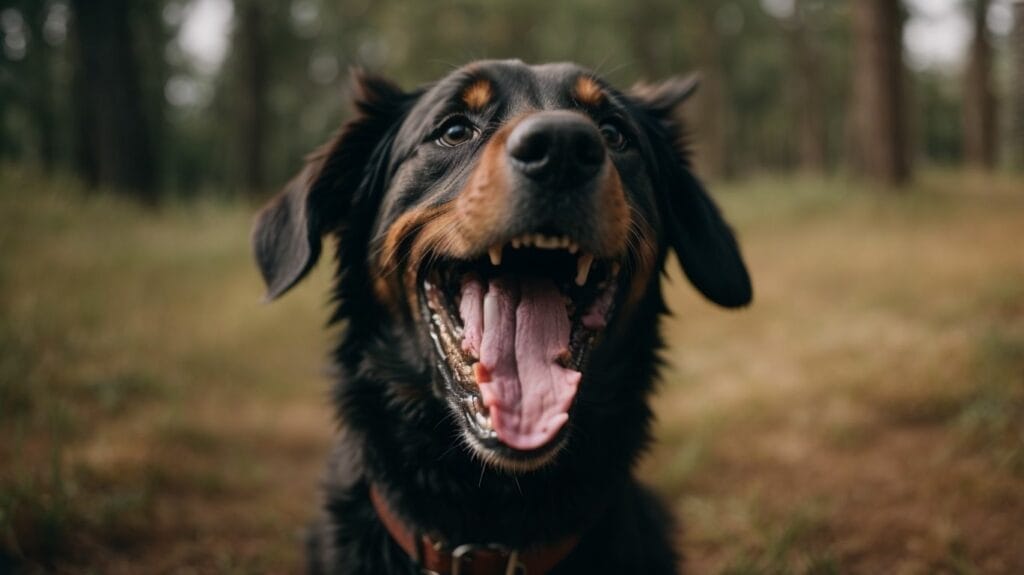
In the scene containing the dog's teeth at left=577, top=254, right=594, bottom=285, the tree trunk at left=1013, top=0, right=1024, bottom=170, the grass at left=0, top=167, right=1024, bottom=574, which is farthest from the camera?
the tree trunk at left=1013, top=0, right=1024, bottom=170

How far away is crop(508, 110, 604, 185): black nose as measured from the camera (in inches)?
68.3

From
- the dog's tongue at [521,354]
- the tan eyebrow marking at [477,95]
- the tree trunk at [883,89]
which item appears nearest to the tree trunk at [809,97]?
the tree trunk at [883,89]

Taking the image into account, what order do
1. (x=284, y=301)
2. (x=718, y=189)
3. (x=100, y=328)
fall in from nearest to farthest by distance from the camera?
(x=100, y=328), (x=284, y=301), (x=718, y=189)

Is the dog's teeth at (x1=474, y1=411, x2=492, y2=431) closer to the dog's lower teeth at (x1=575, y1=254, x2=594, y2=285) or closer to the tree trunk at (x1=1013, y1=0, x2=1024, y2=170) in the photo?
the dog's lower teeth at (x1=575, y1=254, x2=594, y2=285)

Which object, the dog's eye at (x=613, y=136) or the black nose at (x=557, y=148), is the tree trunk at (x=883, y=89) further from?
the black nose at (x=557, y=148)

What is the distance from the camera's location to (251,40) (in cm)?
1473

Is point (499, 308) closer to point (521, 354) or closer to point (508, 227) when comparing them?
point (521, 354)

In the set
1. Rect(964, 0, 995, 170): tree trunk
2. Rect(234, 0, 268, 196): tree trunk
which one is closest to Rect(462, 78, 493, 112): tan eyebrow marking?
Rect(234, 0, 268, 196): tree trunk

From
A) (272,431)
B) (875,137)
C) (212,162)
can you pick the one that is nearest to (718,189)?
(875,137)

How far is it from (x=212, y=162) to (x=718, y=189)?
36.2m

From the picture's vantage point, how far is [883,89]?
9305mm

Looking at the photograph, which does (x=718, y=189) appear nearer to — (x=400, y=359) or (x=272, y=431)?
(x=272, y=431)

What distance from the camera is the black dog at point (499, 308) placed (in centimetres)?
188

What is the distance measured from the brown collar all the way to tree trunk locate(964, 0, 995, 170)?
69.3 ft
